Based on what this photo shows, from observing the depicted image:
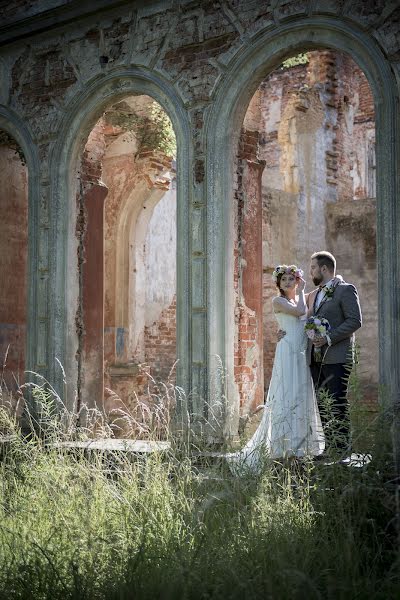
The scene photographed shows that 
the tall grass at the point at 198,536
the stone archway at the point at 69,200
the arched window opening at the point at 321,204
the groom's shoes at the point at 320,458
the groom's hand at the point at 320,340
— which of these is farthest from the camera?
the arched window opening at the point at 321,204

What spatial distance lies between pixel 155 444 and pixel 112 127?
24.7 feet

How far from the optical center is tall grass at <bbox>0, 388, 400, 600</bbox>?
147 inches

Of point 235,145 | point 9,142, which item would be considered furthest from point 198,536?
point 9,142

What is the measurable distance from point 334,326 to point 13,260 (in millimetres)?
5502

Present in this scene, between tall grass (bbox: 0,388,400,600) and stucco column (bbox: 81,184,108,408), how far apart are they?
384 cm

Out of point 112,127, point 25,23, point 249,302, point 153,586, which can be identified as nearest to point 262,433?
point 249,302

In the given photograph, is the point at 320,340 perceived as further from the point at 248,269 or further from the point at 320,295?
the point at 248,269

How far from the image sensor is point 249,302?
320 inches

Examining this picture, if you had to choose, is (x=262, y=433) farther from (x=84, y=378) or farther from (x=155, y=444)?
(x=84, y=378)

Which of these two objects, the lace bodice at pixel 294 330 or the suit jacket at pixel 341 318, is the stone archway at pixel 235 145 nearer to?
the suit jacket at pixel 341 318

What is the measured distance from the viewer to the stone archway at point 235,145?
6672 millimetres

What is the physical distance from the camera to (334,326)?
6953mm

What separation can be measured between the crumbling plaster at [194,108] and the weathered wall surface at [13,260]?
4.65 ft

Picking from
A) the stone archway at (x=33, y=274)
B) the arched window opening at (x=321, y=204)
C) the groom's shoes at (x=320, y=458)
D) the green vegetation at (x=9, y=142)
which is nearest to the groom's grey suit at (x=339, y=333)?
the groom's shoes at (x=320, y=458)
